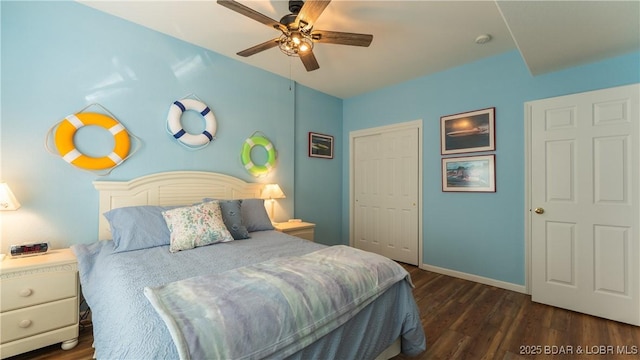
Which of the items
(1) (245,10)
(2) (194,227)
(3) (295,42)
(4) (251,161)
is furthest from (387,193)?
(1) (245,10)

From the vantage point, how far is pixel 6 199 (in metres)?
1.76

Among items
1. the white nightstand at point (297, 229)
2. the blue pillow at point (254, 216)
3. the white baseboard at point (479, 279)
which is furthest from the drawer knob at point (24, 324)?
the white baseboard at point (479, 279)

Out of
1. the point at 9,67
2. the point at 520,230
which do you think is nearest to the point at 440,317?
the point at 520,230

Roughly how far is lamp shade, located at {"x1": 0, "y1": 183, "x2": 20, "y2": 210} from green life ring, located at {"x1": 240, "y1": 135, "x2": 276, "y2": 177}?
72.4 inches

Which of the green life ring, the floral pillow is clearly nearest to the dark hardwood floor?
the floral pillow

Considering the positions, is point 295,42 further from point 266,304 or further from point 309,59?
point 266,304

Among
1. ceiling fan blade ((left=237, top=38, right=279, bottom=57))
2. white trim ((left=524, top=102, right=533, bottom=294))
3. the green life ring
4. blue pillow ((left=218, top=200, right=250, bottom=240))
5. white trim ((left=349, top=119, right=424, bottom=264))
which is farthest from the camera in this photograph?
white trim ((left=349, top=119, right=424, bottom=264))

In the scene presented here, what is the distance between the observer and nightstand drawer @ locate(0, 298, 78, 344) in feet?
5.41

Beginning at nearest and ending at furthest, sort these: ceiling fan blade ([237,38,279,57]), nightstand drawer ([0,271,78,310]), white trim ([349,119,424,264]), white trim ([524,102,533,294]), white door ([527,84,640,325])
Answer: nightstand drawer ([0,271,78,310])
ceiling fan blade ([237,38,279,57])
white door ([527,84,640,325])
white trim ([524,102,533,294])
white trim ([349,119,424,264])

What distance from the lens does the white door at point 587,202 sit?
86.3 inches

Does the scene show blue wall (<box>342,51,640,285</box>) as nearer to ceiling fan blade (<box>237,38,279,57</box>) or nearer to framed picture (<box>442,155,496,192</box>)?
framed picture (<box>442,155,496,192</box>)

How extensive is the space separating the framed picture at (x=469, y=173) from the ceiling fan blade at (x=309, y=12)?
7.80ft

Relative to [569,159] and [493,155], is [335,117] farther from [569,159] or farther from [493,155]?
[569,159]

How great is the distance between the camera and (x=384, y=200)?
13.1 feet
